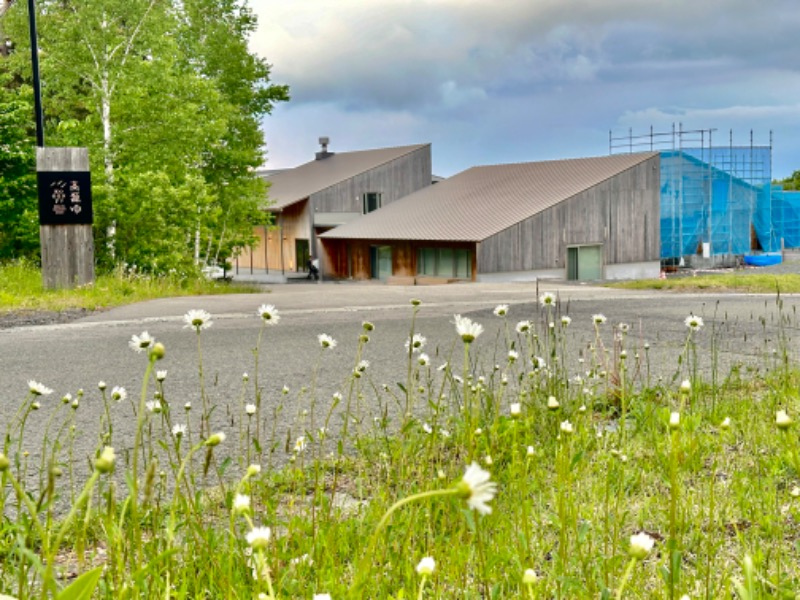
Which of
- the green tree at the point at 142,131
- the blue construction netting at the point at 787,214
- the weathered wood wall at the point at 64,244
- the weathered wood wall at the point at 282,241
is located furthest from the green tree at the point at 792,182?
the weathered wood wall at the point at 64,244

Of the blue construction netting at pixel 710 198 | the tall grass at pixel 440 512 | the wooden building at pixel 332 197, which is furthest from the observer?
the wooden building at pixel 332 197

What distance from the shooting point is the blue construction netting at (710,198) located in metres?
44.5

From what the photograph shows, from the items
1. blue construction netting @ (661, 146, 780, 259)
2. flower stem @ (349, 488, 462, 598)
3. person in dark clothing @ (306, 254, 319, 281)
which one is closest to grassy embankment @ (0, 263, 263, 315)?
flower stem @ (349, 488, 462, 598)

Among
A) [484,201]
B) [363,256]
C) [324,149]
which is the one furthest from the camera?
[324,149]

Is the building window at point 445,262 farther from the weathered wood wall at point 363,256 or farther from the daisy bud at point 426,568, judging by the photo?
the daisy bud at point 426,568

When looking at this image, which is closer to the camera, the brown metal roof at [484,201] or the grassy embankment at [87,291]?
the grassy embankment at [87,291]

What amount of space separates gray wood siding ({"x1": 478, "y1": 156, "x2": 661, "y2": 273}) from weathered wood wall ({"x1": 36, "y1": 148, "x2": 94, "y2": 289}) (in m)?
19.8

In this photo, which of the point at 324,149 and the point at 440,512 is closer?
the point at 440,512

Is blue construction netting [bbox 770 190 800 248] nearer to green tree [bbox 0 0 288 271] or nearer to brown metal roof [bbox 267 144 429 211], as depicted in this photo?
brown metal roof [bbox 267 144 429 211]

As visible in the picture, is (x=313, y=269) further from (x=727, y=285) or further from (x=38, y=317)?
(x=38, y=317)

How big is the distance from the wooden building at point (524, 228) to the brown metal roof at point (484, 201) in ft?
0.17

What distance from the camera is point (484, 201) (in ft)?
135

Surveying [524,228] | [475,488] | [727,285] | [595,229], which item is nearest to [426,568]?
[475,488]

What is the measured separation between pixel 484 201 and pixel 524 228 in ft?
13.5
